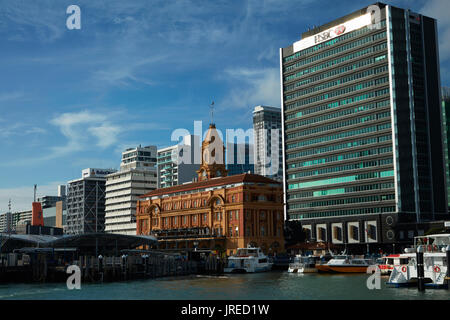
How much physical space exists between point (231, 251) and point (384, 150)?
5898 cm

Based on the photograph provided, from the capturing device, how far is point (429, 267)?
67250 mm

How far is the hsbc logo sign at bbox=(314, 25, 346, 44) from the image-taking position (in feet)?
605

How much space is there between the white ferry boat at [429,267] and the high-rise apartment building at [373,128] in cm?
9269

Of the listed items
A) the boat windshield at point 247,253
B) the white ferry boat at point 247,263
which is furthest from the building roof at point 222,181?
the white ferry boat at point 247,263

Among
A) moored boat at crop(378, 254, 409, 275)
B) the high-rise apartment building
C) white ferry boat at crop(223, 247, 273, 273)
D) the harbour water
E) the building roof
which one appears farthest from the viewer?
the high-rise apartment building

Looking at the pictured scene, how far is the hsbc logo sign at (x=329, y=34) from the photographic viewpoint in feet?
605

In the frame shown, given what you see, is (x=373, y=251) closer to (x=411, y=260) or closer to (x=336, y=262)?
(x=336, y=262)

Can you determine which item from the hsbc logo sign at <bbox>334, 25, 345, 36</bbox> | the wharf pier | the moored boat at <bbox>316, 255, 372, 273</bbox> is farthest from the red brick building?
the hsbc logo sign at <bbox>334, 25, 345, 36</bbox>

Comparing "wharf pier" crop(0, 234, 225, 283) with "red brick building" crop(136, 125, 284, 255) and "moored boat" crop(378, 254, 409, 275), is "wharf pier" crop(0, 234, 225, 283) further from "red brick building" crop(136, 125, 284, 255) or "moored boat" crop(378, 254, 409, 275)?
"moored boat" crop(378, 254, 409, 275)

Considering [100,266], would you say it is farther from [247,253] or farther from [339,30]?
[339,30]

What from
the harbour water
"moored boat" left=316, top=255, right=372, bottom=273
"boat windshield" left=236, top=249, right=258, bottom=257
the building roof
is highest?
the building roof

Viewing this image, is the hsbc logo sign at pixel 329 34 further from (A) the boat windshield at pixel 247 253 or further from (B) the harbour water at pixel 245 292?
(B) the harbour water at pixel 245 292

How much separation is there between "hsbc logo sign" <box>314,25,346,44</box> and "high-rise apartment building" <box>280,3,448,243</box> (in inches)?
13.0
